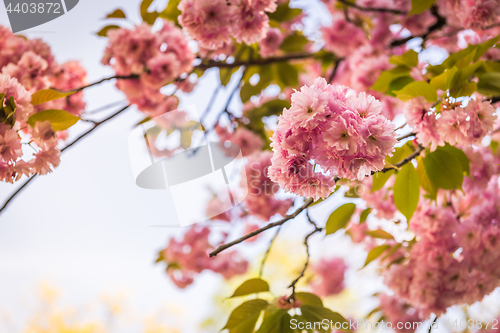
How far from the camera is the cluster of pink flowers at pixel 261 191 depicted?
1.64 metres

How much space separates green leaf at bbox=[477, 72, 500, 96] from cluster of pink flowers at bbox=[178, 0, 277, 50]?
0.71 meters

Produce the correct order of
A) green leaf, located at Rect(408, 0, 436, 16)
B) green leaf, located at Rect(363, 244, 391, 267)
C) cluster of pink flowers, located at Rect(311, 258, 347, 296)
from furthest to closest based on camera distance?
cluster of pink flowers, located at Rect(311, 258, 347, 296), green leaf, located at Rect(363, 244, 391, 267), green leaf, located at Rect(408, 0, 436, 16)

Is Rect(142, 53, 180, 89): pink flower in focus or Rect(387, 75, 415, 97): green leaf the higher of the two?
Rect(387, 75, 415, 97): green leaf

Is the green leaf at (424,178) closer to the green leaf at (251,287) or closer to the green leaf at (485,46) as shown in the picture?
the green leaf at (485,46)

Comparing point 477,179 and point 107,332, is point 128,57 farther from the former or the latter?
point 107,332

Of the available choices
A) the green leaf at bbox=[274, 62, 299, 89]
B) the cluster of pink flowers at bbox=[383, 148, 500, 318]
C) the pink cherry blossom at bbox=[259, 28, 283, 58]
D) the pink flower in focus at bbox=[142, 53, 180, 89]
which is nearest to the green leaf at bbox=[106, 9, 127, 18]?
the pink flower in focus at bbox=[142, 53, 180, 89]

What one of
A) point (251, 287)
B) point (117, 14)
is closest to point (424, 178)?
point (251, 287)

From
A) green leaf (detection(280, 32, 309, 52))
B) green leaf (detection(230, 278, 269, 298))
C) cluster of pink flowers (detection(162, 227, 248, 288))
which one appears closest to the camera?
green leaf (detection(230, 278, 269, 298))

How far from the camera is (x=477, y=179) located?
128 cm

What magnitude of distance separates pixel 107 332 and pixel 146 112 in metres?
9.76

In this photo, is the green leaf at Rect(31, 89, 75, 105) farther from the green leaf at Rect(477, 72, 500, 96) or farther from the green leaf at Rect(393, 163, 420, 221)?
the green leaf at Rect(477, 72, 500, 96)

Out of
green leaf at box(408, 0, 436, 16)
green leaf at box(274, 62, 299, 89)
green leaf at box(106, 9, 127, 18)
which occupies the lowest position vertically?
green leaf at box(274, 62, 299, 89)

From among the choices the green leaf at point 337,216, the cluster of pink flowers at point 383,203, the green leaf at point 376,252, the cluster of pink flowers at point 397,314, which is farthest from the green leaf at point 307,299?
the cluster of pink flowers at point 397,314

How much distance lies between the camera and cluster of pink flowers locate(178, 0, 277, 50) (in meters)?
1.11
